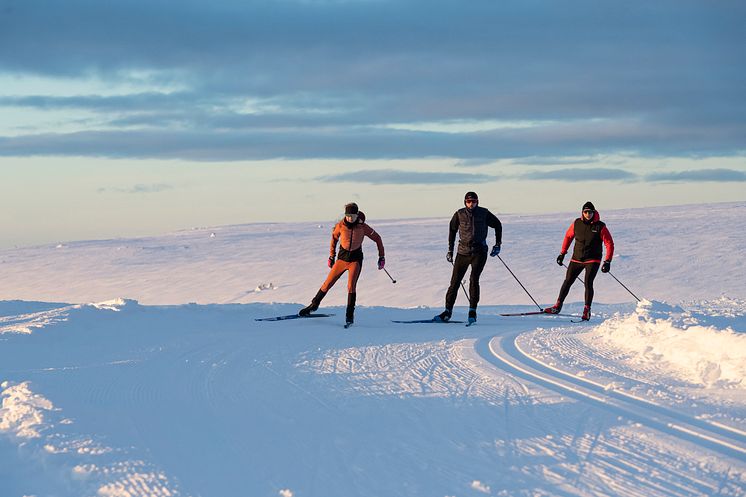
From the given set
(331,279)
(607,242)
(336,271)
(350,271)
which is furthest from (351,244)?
(607,242)

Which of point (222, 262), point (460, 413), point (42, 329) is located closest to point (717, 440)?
point (460, 413)

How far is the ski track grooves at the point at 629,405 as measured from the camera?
5.19 meters

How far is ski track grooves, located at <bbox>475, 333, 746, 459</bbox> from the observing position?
519 cm

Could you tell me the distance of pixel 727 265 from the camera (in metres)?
28.1

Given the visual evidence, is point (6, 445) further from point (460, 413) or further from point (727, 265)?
point (727, 265)

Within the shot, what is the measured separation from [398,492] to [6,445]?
2792 millimetres

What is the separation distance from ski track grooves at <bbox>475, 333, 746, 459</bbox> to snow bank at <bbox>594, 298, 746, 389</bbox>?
3.65 ft

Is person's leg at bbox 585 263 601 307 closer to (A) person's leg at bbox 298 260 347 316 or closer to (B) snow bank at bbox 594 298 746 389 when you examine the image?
(B) snow bank at bbox 594 298 746 389

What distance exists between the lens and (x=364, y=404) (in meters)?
6.29

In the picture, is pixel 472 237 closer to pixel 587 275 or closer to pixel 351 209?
pixel 351 209

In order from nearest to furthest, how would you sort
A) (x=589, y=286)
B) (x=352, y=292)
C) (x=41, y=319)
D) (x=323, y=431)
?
1. (x=323, y=431)
2. (x=41, y=319)
3. (x=352, y=292)
4. (x=589, y=286)

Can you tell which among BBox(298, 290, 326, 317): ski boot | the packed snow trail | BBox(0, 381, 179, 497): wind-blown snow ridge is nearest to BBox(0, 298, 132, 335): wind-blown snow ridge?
the packed snow trail

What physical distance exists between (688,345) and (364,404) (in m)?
4.08

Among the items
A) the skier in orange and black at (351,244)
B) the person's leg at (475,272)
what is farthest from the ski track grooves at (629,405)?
the person's leg at (475,272)
